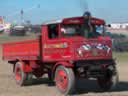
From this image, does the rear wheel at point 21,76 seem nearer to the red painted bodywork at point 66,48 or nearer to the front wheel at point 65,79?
the red painted bodywork at point 66,48

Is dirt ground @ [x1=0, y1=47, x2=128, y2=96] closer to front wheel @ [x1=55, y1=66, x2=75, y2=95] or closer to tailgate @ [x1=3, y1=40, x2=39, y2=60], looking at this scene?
front wheel @ [x1=55, y1=66, x2=75, y2=95]

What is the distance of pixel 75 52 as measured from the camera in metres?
16.5

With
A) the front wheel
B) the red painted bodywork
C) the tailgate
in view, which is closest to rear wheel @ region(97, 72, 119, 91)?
the red painted bodywork

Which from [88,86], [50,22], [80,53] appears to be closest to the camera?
[80,53]

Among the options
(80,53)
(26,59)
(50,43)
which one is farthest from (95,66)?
(26,59)

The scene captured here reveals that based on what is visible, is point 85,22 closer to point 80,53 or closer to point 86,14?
point 86,14

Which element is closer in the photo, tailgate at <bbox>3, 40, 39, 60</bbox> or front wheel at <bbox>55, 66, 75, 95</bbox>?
front wheel at <bbox>55, 66, 75, 95</bbox>

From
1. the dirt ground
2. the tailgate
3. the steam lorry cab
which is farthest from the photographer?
the tailgate

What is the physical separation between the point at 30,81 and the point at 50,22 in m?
3.60

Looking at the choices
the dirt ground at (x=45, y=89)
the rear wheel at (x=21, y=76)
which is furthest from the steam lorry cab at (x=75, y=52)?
the rear wheel at (x=21, y=76)

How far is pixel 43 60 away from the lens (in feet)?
59.1

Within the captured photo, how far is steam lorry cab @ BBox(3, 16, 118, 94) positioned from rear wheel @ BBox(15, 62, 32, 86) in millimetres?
1251

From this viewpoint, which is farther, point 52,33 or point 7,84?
point 7,84

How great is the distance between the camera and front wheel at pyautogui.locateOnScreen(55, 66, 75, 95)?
16406 mm
